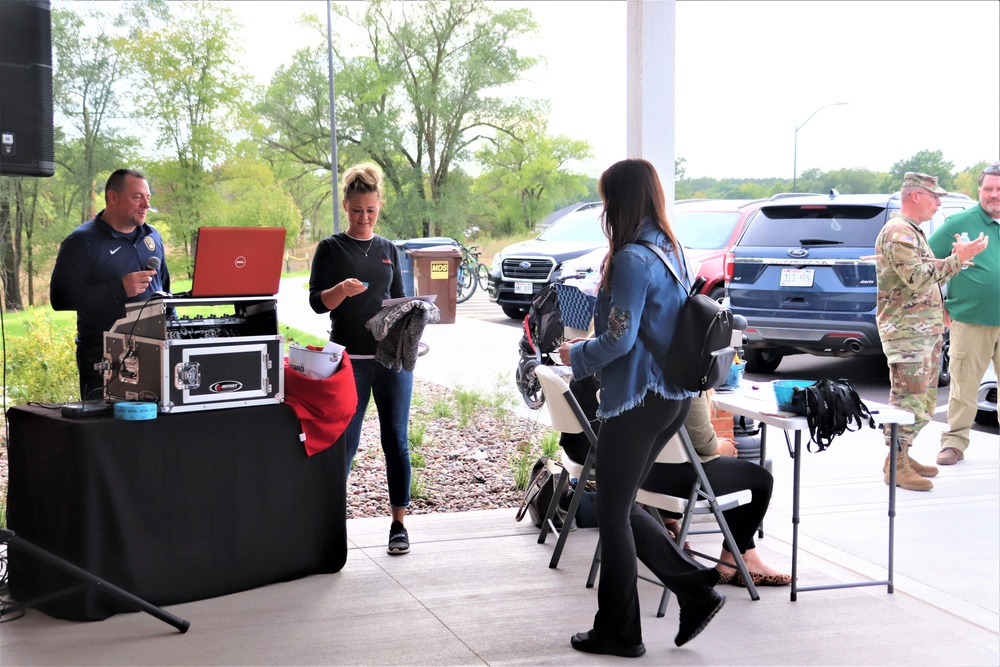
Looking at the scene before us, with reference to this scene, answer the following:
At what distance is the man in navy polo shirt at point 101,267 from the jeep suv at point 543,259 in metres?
4.71

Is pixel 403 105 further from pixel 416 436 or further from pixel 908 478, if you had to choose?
pixel 908 478

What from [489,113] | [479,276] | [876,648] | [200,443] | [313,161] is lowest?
[876,648]

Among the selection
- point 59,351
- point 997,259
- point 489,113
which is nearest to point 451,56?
point 489,113

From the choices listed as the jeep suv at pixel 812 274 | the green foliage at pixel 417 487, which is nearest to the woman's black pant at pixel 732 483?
the green foliage at pixel 417 487

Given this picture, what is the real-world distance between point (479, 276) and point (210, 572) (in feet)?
14.3

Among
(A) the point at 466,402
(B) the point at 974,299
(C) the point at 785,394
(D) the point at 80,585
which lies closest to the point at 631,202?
(C) the point at 785,394

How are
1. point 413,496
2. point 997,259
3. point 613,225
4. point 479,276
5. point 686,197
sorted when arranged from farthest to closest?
point 686,197, point 479,276, point 997,259, point 413,496, point 613,225

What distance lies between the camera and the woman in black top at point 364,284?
11.2 feet

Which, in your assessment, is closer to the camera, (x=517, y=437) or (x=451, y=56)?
(x=451, y=56)

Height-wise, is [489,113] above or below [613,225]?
above

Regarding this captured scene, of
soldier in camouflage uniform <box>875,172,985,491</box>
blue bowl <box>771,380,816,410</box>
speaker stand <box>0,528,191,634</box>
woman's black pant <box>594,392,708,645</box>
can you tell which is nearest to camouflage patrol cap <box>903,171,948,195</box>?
soldier in camouflage uniform <box>875,172,985,491</box>

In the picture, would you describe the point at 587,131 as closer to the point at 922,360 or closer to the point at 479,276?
the point at 479,276

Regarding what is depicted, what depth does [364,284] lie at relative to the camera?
336 cm

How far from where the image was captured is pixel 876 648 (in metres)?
2.71
